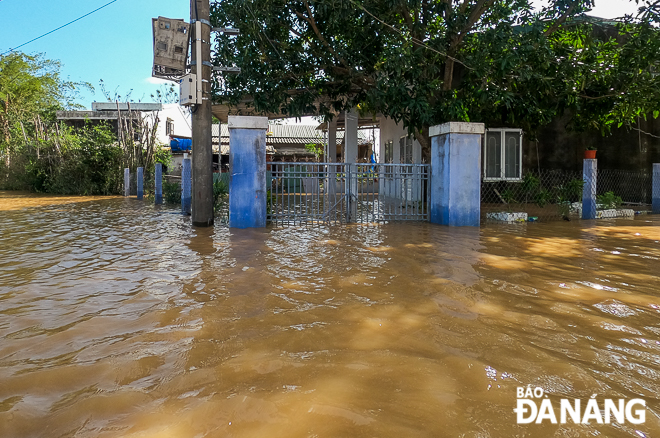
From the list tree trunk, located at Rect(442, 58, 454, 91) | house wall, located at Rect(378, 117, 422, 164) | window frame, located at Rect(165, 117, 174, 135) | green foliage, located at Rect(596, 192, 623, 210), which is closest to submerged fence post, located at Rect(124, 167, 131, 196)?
house wall, located at Rect(378, 117, 422, 164)

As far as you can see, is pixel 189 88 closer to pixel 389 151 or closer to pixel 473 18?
pixel 473 18

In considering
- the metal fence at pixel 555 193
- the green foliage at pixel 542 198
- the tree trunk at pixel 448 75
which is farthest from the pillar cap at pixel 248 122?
the green foliage at pixel 542 198

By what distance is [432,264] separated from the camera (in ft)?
17.0

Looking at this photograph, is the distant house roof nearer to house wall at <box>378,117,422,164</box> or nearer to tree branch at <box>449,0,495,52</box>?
house wall at <box>378,117,422,164</box>

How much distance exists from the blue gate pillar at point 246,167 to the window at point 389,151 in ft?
29.9

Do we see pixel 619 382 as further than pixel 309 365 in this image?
No

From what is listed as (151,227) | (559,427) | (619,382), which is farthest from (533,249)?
(151,227)

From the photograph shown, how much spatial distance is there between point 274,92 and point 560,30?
6.64 m

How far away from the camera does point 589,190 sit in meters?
9.93

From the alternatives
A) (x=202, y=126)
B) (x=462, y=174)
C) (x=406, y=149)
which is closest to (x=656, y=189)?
(x=462, y=174)

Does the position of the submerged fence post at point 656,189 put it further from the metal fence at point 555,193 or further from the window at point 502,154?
the window at point 502,154

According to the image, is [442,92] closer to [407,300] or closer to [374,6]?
[374,6]

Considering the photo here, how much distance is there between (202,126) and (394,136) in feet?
30.9

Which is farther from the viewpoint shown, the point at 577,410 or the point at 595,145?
the point at 595,145
